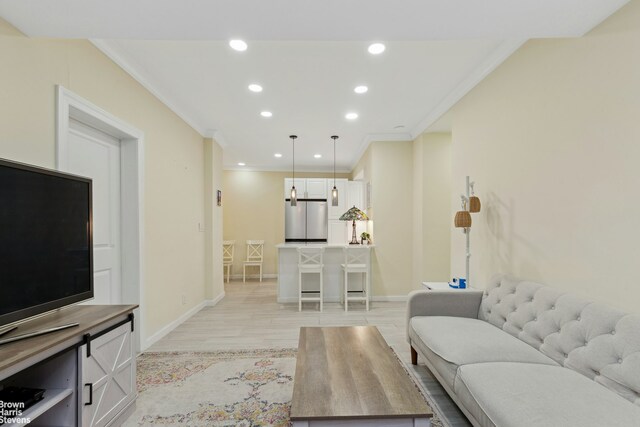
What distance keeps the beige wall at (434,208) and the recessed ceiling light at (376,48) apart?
236 cm

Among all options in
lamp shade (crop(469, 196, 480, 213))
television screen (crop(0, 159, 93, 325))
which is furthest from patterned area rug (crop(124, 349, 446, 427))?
lamp shade (crop(469, 196, 480, 213))

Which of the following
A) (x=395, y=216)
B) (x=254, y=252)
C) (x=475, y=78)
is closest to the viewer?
(x=475, y=78)

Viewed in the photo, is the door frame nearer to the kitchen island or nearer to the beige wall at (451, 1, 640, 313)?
the kitchen island

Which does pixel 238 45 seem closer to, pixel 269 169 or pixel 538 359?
pixel 538 359

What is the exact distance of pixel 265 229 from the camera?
7.57 m

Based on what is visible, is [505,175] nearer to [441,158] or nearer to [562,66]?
[562,66]

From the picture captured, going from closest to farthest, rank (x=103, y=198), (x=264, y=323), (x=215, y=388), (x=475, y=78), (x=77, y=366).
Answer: (x=77, y=366), (x=215, y=388), (x=103, y=198), (x=475, y=78), (x=264, y=323)

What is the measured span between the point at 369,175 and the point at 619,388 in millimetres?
4403

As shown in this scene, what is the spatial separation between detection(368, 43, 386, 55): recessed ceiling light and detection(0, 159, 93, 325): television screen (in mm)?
2333

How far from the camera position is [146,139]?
124 inches

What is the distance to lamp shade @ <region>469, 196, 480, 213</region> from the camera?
9.00ft

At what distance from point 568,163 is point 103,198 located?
372 centimetres

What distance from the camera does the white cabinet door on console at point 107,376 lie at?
5.18ft

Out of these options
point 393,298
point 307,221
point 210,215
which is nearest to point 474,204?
point 393,298
